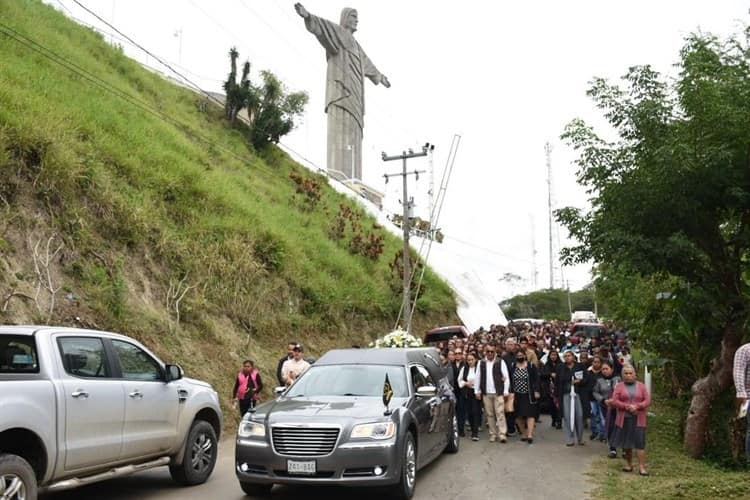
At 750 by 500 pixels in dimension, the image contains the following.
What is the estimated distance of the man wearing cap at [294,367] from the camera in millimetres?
11508

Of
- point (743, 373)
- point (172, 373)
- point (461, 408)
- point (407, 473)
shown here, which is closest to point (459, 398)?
point (461, 408)

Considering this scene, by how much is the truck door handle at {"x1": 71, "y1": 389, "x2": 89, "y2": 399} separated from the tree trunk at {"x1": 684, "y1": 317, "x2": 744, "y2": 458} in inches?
370

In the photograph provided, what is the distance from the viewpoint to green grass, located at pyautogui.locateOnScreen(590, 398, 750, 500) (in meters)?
7.54

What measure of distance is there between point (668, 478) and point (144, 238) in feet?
41.5

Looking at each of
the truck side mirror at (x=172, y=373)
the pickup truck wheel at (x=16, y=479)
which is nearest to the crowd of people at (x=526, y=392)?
the truck side mirror at (x=172, y=373)

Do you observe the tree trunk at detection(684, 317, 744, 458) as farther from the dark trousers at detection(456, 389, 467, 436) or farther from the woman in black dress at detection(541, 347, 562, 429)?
the dark trousers at detection(456, 389, 467, 436)

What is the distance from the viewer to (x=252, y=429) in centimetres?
720

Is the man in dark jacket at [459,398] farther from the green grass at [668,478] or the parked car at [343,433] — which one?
the parked car at [343,433]

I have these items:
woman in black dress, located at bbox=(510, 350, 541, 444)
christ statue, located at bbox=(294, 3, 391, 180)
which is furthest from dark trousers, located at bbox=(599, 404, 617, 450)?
christ statue, located at bbox=(294, 3, 391, 180)

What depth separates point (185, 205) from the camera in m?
18.6

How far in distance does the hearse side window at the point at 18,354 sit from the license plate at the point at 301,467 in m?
2.75

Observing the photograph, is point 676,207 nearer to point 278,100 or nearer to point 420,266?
point 420,266

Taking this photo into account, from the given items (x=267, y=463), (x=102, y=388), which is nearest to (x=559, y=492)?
(x=267, y=463)

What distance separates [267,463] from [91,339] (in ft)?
7.67
